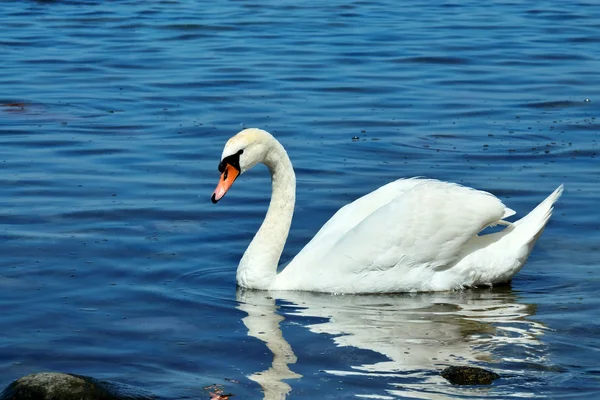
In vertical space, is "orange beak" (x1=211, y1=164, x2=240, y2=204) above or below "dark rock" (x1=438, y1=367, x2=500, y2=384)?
above

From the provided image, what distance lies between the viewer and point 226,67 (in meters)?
17.5

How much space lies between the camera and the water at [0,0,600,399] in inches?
285

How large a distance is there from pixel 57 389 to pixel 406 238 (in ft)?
10.4

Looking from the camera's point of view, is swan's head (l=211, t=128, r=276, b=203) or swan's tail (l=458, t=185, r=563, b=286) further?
swan's tail (l=458, t=185, r=563, b=286)

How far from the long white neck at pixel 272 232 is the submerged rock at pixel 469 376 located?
2276 millimetres

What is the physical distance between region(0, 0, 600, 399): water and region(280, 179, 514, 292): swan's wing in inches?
6.5

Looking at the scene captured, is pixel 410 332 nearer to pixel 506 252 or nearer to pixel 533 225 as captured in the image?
pixel 506 252

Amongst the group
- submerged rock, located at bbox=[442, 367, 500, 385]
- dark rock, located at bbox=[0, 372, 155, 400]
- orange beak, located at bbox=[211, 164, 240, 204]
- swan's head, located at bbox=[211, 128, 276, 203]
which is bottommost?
dark rock, located at bbox=[0, 372, 155, 400]

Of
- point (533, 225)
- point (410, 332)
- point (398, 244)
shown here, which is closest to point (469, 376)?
point (410, 332)

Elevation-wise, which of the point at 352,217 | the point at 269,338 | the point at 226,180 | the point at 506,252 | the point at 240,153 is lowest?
the point at 269,338

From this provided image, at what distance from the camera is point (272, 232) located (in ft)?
29.6

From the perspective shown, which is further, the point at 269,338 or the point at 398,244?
the point at 398,244

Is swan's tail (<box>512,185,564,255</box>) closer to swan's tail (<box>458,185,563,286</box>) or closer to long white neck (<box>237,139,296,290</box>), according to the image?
swan's tail (<box>458,185,563,286</box>)

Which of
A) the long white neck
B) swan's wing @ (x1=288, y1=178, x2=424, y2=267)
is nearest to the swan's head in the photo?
the long white neck
